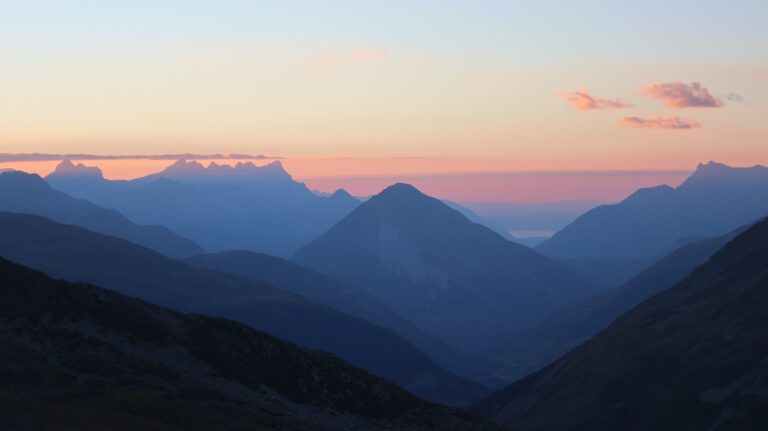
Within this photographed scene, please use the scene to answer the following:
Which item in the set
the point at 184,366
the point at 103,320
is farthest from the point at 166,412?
the point at 103,320

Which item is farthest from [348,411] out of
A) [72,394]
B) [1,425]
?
[1,425]

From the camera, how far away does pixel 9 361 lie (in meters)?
90.8

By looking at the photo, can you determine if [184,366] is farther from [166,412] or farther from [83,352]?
[166,412]

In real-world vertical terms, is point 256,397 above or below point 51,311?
below

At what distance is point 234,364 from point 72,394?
26.4 m

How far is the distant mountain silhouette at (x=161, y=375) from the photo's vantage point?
8450cm

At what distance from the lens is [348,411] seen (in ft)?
366

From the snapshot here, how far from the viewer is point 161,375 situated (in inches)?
3898

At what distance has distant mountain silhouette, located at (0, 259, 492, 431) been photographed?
8450 cm

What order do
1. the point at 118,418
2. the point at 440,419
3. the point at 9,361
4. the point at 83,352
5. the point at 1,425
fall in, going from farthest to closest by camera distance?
the point at 440,419 < the point at 83,352 < the point at 9,361 < the point at 118,418 < the point at 1,425

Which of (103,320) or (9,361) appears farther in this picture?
(103,320)

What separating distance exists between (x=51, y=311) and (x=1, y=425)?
38.0m

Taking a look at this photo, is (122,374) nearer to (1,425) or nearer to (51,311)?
(51,311)

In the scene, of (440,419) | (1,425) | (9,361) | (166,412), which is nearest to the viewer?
(1,425)
